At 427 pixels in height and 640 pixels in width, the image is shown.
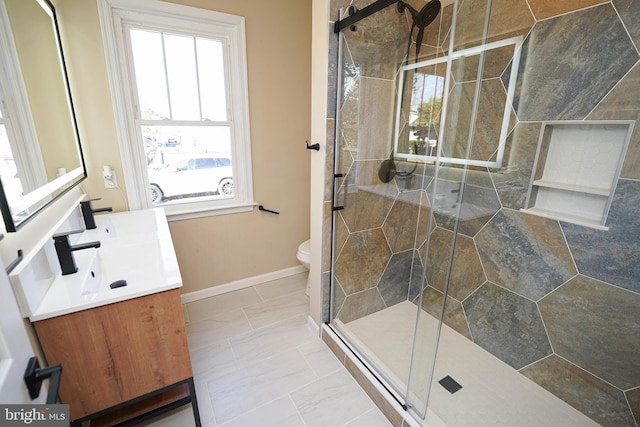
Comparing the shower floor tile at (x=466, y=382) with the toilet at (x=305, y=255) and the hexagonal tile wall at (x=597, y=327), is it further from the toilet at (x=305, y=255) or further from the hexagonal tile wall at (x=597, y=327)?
the toilet at (x=305, y=255)

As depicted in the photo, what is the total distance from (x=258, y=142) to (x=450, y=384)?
2.20 m

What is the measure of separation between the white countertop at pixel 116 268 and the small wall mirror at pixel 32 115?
0.30m

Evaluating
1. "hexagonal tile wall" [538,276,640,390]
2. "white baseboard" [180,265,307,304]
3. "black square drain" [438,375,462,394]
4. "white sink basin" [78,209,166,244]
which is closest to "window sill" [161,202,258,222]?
"white sink basin" [78,209,166,244]

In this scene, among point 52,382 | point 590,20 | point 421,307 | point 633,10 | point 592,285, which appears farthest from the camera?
point 421,307

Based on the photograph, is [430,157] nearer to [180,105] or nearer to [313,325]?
[313,325]

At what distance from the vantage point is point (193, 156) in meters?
2.27

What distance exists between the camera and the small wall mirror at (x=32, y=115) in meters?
0.95

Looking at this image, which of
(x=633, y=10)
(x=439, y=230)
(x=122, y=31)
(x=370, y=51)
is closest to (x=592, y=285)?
(x=439, y=230)

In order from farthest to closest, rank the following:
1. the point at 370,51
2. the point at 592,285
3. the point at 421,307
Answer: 1. the point at 370,51
2. the point at 421,307
3. the point at 592,285

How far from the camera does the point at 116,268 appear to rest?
1326 millimetres

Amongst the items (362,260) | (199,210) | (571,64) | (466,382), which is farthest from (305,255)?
(571,64)

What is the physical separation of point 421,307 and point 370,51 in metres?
1.57

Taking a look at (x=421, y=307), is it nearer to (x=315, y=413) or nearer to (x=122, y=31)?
(x=315, y=413)

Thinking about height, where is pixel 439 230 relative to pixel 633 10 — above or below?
below
